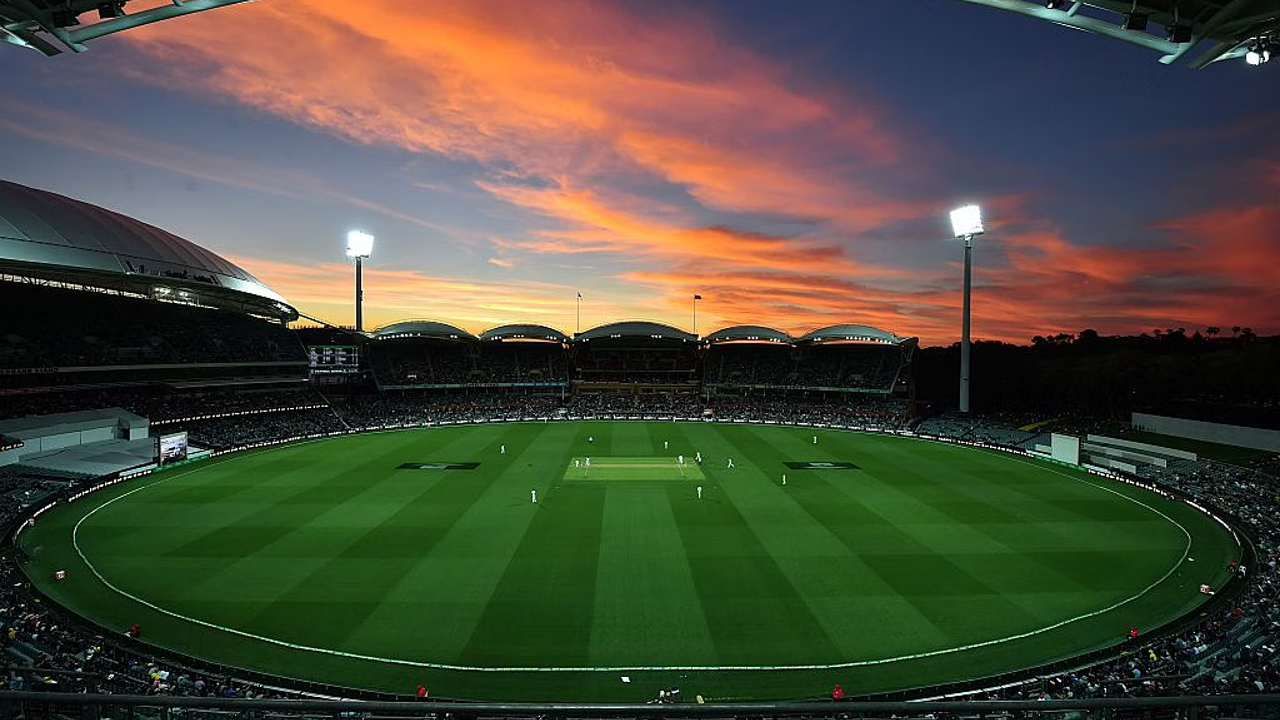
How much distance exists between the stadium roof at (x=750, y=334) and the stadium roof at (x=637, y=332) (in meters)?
3.36

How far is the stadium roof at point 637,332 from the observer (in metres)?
79.1

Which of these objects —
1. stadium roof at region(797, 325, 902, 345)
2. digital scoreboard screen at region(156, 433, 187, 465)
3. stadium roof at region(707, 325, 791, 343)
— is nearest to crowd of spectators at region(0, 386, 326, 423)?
digital scoreboard screen at region(156, 433, 187, 465)

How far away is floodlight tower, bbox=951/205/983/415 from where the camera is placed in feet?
183

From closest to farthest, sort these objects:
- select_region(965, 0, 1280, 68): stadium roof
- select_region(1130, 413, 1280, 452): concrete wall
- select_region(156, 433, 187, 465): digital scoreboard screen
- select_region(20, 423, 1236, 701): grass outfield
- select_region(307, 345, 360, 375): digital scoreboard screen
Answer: select_region(965, 0, 1280, 68): stadium roof → select_region(20, 423, 1236, 701): grass outfield → select_region(156, 433, 187, 465): digital scoreboard screen → select_region(1130, 413, 1280, 452): concrete wall → select_region(307, 345, 360, 375): digital scoreboard screen

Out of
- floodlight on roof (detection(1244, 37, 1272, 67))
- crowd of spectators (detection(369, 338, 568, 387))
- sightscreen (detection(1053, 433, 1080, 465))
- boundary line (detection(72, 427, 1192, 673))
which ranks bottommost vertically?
boundary line (detection(72, 427, 1192, 673))

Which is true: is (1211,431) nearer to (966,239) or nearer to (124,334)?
(966,239)

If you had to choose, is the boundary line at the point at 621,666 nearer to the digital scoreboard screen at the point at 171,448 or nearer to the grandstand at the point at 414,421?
the grandstand at the point at 414,421

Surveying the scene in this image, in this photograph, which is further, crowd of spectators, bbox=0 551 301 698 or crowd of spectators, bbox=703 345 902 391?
crowd of spectators, bbox=703 345 902 391

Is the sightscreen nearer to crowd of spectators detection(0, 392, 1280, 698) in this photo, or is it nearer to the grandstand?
the grandstand

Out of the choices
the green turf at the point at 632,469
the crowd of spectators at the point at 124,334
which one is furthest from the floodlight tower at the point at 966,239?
the crowd of spectators at the point at 124,334

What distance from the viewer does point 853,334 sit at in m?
74.4

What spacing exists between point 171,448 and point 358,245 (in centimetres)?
3712

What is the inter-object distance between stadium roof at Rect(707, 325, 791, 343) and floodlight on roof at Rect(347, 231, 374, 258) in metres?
44.3

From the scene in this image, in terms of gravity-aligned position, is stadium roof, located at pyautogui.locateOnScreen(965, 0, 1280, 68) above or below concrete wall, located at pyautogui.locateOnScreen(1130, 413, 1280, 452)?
above
